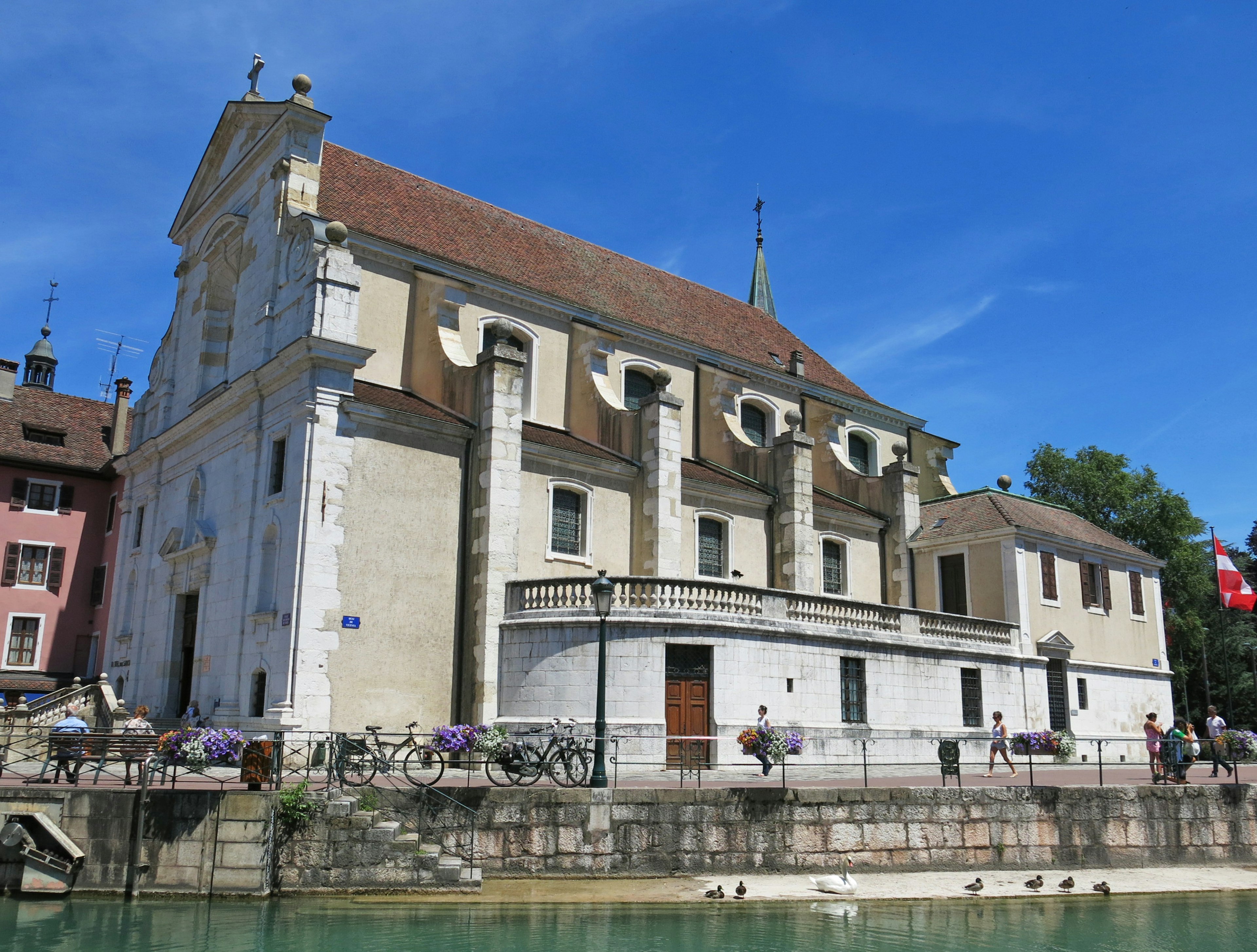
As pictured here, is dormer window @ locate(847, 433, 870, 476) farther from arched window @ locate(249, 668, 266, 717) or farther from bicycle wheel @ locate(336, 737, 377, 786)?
bicycle wheel @ locate(336, 737, 377, 786)

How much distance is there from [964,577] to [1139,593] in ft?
24.2

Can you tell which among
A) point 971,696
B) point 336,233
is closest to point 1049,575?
point 971,696

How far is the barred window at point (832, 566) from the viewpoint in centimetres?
3167

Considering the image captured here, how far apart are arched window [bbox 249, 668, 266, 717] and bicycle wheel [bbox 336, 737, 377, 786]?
18.4ft

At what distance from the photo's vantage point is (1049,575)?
101 feet

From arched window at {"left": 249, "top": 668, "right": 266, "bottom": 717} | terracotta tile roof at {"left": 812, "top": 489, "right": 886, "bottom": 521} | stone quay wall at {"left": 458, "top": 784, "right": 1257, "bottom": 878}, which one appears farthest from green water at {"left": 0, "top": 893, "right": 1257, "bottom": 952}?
terracotta tile roof at {"left": 812, "top": 489, "right": 886, "bottom": 521}

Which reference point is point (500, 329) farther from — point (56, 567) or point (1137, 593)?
point (1137, 593)

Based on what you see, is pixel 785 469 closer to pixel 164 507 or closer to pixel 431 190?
pixel 431 190

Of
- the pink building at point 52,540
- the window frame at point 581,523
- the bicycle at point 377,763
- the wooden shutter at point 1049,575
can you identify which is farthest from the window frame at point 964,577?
the pink building at point 52,540

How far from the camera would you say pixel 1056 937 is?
13625mm

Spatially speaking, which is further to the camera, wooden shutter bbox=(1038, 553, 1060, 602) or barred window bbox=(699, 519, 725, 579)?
wooden shutter bbox=(1038, 553, 1060, 602)

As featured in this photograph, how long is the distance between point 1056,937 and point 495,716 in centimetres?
1183

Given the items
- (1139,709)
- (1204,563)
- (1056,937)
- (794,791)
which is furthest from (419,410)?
(1204,563)

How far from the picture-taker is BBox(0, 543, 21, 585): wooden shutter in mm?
33312
